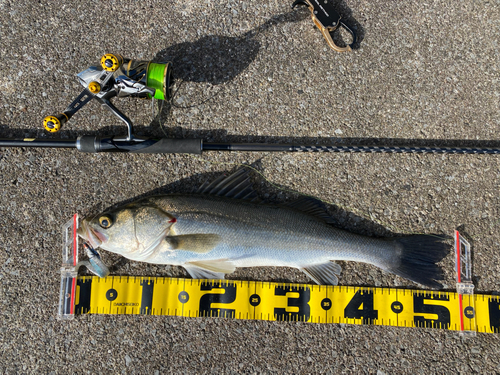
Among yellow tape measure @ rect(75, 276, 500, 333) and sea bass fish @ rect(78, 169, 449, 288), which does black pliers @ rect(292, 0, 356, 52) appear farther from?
yellow tape measure @ rect(75, 276, 500, 333)

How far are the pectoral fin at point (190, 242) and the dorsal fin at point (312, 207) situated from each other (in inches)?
30.0

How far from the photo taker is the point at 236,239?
2469 mm

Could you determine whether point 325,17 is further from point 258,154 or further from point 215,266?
point 215,266

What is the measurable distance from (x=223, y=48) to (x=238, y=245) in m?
1.91

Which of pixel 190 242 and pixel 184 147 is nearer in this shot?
pixel 190 242

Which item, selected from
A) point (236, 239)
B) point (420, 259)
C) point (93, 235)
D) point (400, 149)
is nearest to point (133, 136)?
point (93, 235)

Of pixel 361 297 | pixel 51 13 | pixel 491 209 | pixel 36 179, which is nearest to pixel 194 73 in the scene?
pixel 51 13

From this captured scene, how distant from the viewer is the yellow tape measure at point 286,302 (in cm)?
268

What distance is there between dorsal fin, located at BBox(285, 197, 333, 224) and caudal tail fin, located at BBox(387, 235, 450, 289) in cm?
61

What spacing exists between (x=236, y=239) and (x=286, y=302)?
31.7 inches

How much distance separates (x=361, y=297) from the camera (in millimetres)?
2723

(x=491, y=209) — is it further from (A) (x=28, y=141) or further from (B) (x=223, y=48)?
(A) (x=28, y=141)

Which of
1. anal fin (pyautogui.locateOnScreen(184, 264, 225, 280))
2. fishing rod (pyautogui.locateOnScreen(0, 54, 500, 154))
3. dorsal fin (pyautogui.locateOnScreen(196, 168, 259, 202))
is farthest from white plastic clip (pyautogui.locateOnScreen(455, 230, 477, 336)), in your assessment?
anal fin (pyautogui.locateOnScreen(184, 264, 225, 280))

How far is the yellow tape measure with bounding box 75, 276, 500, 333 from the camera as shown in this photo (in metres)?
2.68
